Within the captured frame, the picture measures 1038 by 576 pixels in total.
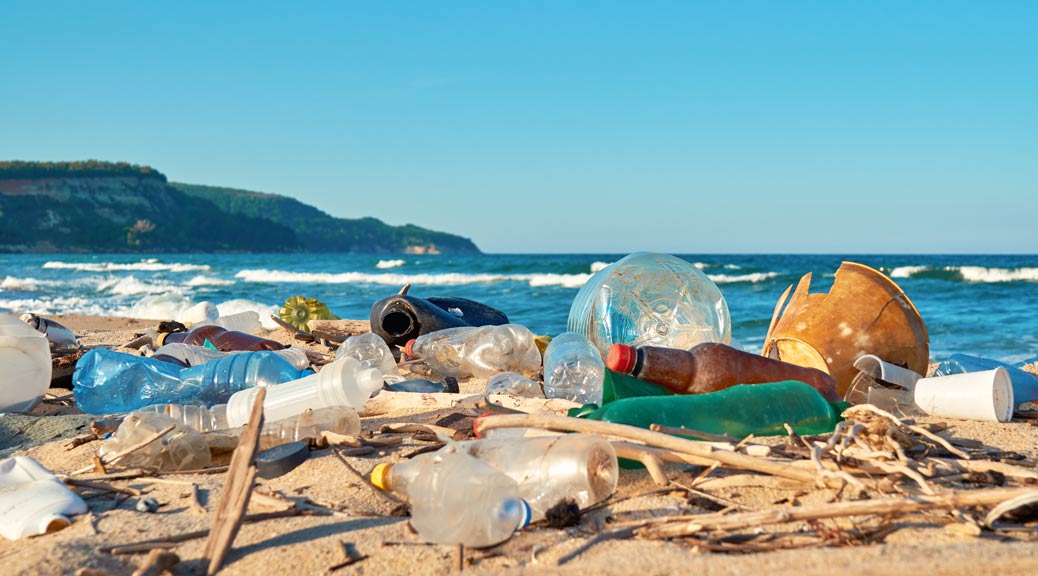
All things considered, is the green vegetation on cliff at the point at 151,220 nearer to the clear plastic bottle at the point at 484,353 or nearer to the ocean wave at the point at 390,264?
the ocean wave at the point at 390,264

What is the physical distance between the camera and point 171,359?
361 cm

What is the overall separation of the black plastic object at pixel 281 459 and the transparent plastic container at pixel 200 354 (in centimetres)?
152

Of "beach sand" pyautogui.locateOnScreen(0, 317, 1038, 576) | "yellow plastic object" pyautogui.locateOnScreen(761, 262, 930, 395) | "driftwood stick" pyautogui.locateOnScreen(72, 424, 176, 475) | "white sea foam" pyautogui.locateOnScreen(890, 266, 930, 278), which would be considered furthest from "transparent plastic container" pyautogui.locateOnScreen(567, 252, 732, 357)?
"white sea foam" pyautogui.locateOnScreen(890, 266, 930, 278)

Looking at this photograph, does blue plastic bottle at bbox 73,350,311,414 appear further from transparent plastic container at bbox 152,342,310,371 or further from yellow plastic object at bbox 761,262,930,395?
yellow plastic object at bbox 761,262,930,395

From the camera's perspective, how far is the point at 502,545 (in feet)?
4.98

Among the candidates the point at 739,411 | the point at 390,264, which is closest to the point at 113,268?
the point at 390,264

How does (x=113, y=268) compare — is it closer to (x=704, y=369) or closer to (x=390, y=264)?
(x=390, y=264)

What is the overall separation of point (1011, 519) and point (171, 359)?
335cm

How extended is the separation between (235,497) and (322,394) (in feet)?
3.62

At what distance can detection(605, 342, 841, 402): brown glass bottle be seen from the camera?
2531 millimetres

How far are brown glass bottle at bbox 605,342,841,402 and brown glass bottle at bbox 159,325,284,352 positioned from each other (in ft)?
7.83

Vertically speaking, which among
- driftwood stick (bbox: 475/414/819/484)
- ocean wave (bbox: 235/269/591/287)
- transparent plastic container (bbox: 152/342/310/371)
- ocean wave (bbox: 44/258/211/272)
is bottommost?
ocean wave (bbox: 235/269/591/287)

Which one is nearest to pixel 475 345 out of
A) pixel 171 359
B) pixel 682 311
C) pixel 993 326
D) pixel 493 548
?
pixel 682 311

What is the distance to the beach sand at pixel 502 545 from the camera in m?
1.36
